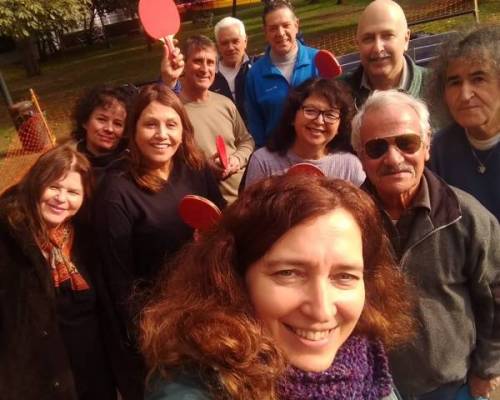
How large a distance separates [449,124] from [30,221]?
225 cm

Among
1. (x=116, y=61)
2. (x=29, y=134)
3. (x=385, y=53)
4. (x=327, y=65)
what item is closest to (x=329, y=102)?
(x=385, y=53)

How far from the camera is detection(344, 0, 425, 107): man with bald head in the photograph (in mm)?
3420

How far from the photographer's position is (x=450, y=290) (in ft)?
6.91

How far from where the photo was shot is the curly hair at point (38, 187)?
251 cm

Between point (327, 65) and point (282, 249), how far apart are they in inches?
104

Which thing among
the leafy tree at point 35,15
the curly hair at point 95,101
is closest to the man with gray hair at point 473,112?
the curly hair at point 95,101

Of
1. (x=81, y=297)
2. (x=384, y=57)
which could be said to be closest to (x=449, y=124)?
(x=384, y=57)

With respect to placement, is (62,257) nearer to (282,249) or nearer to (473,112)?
(282,249)

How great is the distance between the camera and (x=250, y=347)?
139 cm

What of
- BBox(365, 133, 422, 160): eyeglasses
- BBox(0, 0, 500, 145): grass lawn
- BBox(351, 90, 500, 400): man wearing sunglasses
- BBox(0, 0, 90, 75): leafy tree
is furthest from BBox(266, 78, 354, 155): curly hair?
BBox(0, 0, 90, 75): leafy tree

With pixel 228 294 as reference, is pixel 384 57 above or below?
above

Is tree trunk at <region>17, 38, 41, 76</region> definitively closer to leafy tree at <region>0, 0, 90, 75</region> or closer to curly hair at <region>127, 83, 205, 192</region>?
leafy tree at <region>0, 0, 90, 75</region>

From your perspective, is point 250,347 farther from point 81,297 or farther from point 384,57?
point 384,57

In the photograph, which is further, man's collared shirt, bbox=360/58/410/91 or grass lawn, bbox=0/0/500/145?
grass lawn, bbox=0/0/500/145
